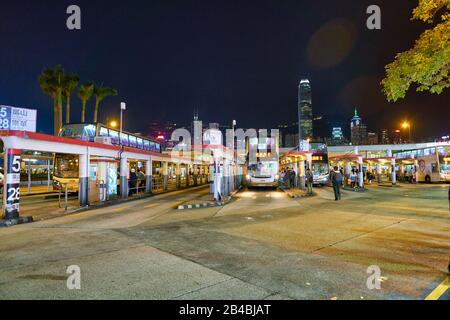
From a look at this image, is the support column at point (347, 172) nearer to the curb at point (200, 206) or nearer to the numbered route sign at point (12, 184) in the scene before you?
the curb at point (200, 206)

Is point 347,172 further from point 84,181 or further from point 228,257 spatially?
point 228,257

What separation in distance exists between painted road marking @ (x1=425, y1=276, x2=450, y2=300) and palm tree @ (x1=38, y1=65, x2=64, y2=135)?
3917cm

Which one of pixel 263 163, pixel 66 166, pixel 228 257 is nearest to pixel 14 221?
pixel 228 257

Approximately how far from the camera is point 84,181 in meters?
13.8

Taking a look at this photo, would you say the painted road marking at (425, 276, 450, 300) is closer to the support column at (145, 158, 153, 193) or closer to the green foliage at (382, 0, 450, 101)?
the green foliage at (382, 0, 450, 101)

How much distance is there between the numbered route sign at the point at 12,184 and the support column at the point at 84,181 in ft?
12.1

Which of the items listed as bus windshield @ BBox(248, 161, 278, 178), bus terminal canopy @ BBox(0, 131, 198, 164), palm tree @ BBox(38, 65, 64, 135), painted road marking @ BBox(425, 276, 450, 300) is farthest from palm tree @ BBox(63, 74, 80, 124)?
painted road marking @ BBox(425, 276, 450, 300)

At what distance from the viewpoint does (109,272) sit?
4.88 metres

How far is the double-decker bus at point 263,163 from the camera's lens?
2386 centimetres

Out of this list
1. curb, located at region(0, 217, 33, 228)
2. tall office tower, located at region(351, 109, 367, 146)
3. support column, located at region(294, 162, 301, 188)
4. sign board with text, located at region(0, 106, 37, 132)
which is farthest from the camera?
tall office tower, located at region(351, 109, 367, 146)

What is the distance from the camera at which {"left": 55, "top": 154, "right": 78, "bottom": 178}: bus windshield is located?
58.1 feet
